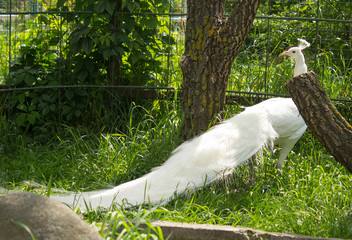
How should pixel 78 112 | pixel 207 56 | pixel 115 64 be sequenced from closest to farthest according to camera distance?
pixel 207 56 < pixel 78 112 < pixel 115 64

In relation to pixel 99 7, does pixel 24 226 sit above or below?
below

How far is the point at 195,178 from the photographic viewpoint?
14.8 feet

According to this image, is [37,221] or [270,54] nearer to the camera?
[37,221]

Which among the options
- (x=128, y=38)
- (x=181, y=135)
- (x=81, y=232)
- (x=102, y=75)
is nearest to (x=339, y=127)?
(x=181, y=135)

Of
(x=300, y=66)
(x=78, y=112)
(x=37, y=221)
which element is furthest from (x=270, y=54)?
(x=37, y=221)

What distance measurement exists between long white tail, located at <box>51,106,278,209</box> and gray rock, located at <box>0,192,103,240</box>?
150 cm

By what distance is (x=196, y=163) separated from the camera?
4.57 metres

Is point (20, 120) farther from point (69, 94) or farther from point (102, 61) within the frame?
point (102, 61)

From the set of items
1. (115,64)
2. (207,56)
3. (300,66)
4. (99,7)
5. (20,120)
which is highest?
(99,7)

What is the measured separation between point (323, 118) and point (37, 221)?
2.20m

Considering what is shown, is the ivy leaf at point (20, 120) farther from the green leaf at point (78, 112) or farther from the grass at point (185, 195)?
the green leaf at point (78, 112)

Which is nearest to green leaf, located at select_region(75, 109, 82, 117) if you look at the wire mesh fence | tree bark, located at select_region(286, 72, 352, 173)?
the wire mesh fence

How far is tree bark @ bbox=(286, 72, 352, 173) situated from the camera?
3.97 meters

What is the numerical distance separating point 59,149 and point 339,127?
288cm
